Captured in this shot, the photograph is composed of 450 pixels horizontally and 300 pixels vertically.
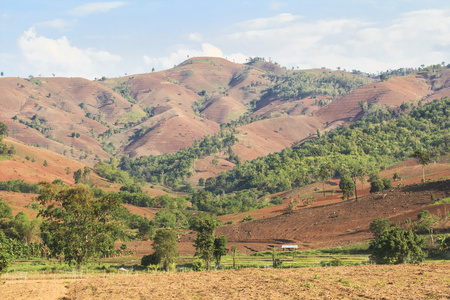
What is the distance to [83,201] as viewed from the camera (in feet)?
178

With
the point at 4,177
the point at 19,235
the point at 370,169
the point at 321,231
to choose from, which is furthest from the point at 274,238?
the point at 4,177

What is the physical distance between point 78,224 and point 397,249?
1343 inches

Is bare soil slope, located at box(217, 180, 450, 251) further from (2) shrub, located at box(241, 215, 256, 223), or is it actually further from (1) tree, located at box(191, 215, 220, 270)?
(1) tree, located at box(191, 215, 220, 270)

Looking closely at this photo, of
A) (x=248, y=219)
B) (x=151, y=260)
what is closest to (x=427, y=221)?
(x=151, y=260)

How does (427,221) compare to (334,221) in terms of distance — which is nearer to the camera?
(427,221)

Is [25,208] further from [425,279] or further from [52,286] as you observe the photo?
[425,279]

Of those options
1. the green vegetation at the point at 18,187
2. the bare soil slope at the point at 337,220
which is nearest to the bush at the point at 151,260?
the bare soil slope at the point at 337,220

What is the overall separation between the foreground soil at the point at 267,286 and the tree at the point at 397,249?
36.6 ft

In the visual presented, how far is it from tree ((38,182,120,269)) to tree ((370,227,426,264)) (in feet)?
94.2

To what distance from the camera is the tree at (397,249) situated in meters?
51.7

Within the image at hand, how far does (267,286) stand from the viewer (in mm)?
34312

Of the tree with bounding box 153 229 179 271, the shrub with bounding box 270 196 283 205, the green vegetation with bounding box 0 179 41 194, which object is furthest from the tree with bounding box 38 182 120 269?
the green vegetation with bounding box 0 179 41 194

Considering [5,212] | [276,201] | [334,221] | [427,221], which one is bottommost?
[427,221]

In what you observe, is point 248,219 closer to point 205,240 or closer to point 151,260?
point 151,260
